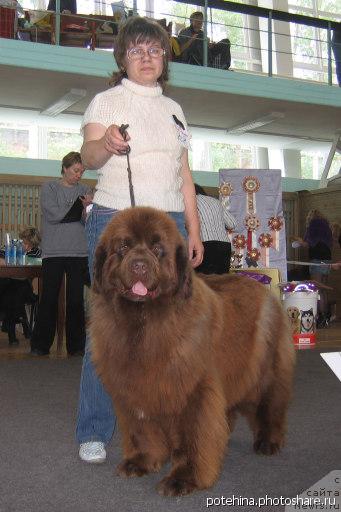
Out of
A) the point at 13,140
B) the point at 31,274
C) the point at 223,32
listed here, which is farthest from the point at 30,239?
the point at 223,32

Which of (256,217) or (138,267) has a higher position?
(256,217)

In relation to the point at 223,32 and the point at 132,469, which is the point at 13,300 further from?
the point at 223,32

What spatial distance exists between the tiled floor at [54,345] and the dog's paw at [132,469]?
12.9 feet

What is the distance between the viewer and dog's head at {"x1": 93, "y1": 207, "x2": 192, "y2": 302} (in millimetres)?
2201

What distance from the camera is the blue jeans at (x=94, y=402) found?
9.21 feet

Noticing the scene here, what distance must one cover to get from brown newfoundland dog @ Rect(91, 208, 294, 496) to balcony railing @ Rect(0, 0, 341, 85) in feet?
27.1

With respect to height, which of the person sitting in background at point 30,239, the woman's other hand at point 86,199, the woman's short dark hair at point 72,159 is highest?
the woman's short dark hair at point 72,159

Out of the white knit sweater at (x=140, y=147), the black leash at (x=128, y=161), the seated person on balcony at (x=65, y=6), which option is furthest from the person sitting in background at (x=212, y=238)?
the seated person on balcony at (x=65, y=6)

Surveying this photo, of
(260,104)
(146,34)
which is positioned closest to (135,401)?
(146,34)

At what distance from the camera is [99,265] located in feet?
7.73

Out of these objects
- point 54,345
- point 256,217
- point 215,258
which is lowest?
point 54,345

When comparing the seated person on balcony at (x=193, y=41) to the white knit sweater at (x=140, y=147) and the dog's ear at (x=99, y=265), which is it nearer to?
the white knit sweater at (x=140, y=147)

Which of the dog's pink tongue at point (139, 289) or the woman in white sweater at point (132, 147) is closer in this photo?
the dog's pink tongue at point (139, 289)

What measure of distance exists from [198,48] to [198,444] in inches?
391
